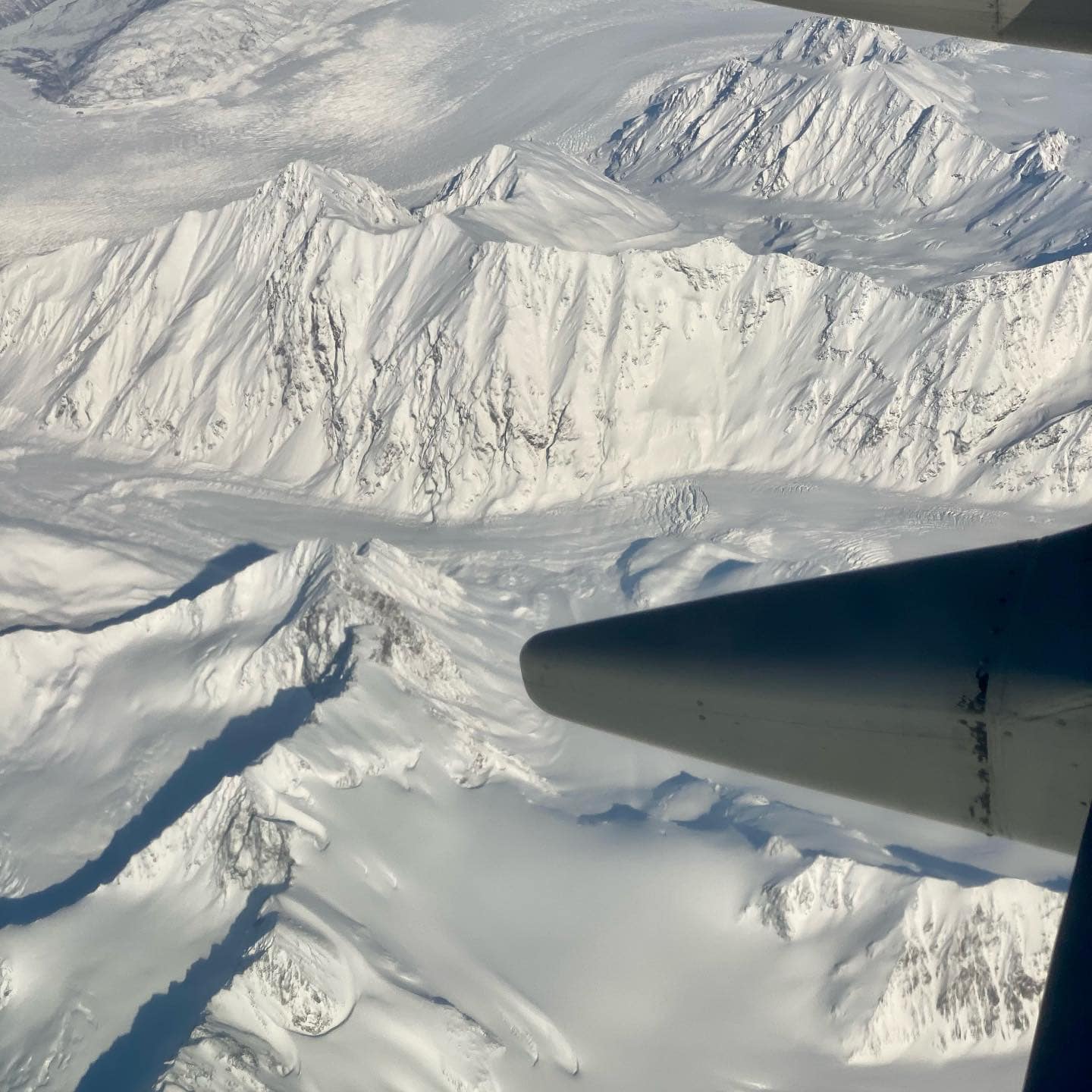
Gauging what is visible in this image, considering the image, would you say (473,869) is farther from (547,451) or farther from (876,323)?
(876,323)

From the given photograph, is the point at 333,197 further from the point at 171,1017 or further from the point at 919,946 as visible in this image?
the point at 919,946

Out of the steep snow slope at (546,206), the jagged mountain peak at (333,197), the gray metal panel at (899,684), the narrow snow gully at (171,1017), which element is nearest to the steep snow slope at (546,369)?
the jagged mountain peak at (333,197)

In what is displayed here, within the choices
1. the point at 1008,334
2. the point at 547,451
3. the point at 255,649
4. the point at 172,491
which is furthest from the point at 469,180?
the point at 255,649

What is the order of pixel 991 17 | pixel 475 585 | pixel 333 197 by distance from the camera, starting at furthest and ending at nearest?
pixel 333 197 < pixel 475 585 < pixel 991 17

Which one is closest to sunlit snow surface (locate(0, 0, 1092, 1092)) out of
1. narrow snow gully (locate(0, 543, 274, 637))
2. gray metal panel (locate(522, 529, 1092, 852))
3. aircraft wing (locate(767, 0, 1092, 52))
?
narrow snow gully (locate(0, 543, 274, 637))

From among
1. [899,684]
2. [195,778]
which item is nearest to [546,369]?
[195,778]

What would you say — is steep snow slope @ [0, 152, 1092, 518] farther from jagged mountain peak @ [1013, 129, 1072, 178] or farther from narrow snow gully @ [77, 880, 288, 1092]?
narrow snow gully @ [77, 880, 288, 1092]
